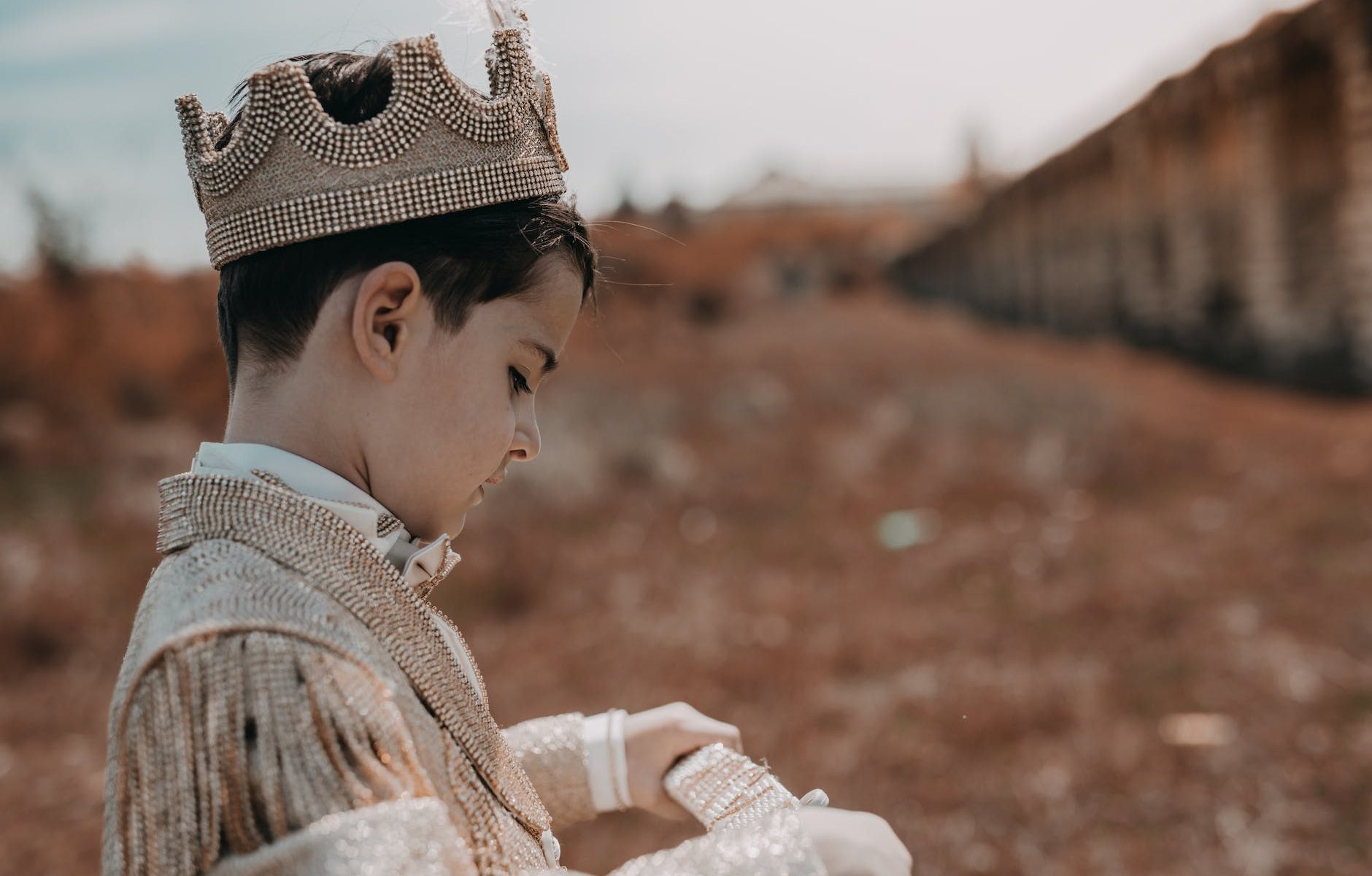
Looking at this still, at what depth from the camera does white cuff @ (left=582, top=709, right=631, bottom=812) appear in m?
1.49

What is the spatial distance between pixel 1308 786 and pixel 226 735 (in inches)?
126

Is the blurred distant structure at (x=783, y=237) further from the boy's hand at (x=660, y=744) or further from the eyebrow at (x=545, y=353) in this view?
the boy's hand at (x=660, y=744)

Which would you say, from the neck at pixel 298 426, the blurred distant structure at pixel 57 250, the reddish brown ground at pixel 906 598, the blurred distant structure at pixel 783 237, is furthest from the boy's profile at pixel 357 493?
the blurred distant structure at pixel 57 250

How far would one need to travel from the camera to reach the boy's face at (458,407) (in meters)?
1.13

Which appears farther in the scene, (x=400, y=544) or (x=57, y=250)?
(x=57, y=250)

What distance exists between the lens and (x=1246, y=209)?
44.3 ft

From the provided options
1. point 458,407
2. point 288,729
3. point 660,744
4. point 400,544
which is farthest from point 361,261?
point 660,744

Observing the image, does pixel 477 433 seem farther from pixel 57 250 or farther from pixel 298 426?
pixel 57 250

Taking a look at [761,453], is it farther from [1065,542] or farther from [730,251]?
[730,251]

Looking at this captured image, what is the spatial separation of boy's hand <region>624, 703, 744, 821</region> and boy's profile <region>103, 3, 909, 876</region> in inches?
7.7

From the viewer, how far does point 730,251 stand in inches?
1556

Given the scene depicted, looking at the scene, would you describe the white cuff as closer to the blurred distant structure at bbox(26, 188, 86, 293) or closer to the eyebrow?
the eyebrow

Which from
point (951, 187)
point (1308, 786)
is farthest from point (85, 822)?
point (951, 187)

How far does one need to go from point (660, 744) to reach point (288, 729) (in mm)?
680
